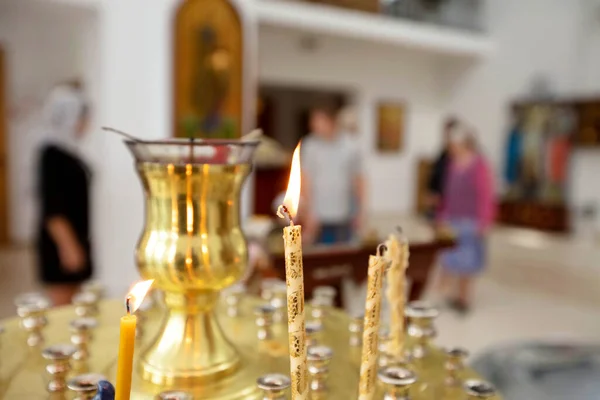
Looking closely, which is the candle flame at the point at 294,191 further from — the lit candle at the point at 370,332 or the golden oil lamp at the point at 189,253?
the golden oil lamp at the point at 189,253

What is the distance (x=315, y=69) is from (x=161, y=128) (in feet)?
19.2

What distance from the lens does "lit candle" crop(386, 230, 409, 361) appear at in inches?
44.4

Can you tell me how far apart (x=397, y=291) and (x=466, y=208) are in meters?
4.26

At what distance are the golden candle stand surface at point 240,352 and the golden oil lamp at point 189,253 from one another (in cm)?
5

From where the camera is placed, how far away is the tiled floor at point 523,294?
15.8ft

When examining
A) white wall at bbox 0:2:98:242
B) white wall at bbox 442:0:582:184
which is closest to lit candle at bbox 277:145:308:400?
white wall at bbox 0:2:98:242

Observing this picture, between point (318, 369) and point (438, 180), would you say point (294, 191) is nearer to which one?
point (318, 369)

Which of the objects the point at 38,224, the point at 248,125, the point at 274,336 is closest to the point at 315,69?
the point at 248,125

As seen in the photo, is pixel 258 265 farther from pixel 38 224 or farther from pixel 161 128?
pixel 161 128

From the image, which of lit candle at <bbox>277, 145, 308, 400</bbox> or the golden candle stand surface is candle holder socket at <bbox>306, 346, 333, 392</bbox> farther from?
lit candle at <bbox>277, 145, 308, 400</bbox>

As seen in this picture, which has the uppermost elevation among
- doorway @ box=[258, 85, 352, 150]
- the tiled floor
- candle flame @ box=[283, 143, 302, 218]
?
doorway @ box=[258, 85, 352, 150]

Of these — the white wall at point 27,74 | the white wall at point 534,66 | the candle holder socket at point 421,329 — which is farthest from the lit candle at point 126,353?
the white wall at point 534,66

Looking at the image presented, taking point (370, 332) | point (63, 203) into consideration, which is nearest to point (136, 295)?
point (370, 332)

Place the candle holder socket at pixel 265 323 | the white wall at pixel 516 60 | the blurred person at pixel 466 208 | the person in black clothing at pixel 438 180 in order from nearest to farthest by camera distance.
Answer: the candle holder socket at pixel 265 323 < the blurred person at pixel 466 208 < the person in black clothing at pixel 438 180 < the white wall at pixel 516 60
